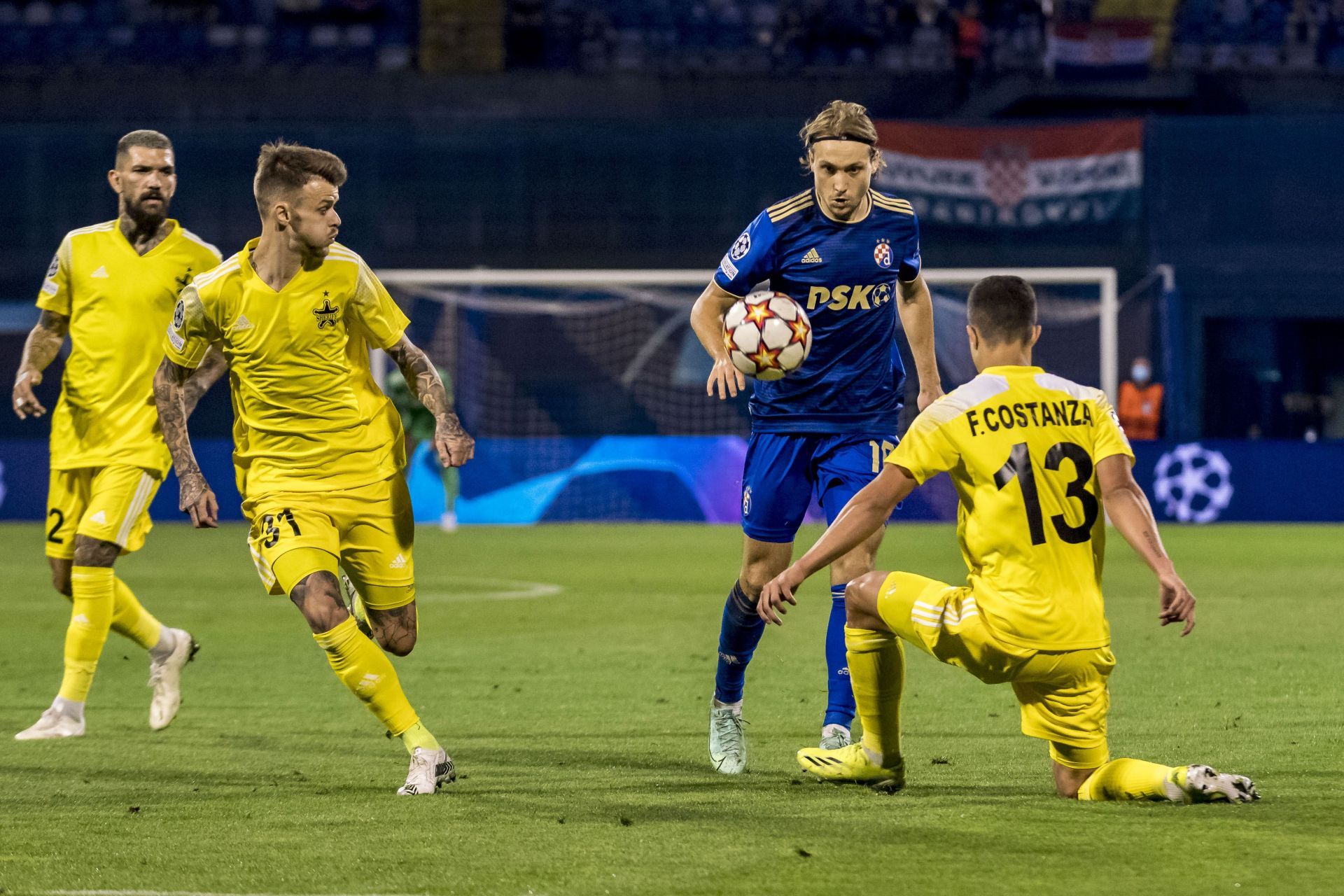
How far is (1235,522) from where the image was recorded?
2122 centimetres

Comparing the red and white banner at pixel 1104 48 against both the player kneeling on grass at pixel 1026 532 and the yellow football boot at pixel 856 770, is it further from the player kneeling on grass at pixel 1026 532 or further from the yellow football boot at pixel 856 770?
the player kneeling on grass at pixel 1026 532

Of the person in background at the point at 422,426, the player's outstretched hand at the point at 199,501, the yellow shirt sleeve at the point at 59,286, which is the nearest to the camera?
the player's outstretched hand at the point at 199,501

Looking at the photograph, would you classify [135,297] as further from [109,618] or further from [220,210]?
[220,210]

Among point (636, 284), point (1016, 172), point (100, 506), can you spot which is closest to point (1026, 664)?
point (100, 506)

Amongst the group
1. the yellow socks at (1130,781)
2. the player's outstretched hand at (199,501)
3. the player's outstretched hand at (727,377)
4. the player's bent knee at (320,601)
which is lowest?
the yellow socks at (1130,781)

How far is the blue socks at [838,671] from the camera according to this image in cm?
609

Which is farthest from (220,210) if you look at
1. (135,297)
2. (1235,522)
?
(135,297)

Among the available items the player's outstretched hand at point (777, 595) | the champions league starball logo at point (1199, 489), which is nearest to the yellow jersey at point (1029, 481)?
the player's outstretched hand at point (777, 595)

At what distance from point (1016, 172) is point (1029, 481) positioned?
2025 cm

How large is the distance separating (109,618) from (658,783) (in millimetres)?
2715

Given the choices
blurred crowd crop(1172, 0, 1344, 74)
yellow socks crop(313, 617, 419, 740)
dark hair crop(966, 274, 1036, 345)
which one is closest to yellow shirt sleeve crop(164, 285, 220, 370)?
yellow socks crop(313, 617, 419, 740)

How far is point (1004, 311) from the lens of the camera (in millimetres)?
4941

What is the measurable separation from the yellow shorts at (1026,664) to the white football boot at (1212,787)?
0.96 ft

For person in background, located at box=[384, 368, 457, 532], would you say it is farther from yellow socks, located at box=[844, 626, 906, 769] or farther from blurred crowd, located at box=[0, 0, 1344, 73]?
yellow socks, located at box=[844, 626, 906, 769]
